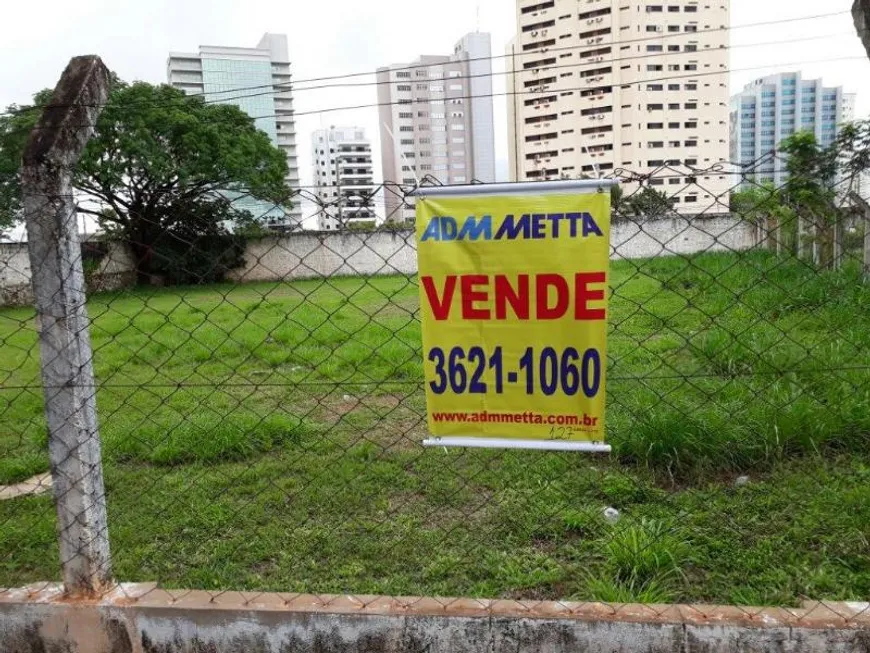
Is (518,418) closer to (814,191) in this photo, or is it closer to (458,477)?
(458,477)

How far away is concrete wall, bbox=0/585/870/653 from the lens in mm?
1653

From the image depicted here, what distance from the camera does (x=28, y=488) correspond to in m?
3.42

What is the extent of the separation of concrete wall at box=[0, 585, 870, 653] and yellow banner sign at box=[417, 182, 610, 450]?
0.48 metres

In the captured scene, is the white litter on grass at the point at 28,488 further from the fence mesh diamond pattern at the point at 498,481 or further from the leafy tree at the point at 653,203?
the leafy tree at the point at 653,203

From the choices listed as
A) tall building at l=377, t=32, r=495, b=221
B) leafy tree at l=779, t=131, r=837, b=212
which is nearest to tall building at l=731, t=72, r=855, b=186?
tall building at l=377, t=32, r=495, b=221

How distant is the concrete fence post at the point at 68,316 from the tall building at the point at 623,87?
50.4 meters

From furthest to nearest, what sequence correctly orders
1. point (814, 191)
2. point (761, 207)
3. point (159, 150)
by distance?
point (159, 150), point (814, 191), point (761, 207)

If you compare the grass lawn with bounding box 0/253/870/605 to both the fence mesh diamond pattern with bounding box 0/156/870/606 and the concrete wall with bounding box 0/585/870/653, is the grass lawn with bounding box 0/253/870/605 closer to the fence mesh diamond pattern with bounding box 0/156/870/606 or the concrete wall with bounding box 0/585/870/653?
the fence mesh diamond pattern with bounding box 0/156/870/606

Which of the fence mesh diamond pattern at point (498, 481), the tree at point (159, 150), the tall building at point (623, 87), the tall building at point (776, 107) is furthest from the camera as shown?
the tall building at point (776, 107)

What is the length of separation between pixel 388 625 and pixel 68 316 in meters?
1.22

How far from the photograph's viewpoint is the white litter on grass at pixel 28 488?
131 inches

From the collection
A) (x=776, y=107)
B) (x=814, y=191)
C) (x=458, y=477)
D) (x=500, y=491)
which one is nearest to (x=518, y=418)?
(x=500, y=491)

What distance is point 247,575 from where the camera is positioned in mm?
2336

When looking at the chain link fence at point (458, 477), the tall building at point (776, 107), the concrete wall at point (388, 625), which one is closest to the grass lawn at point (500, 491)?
the chain link fence at point (458, 477)
